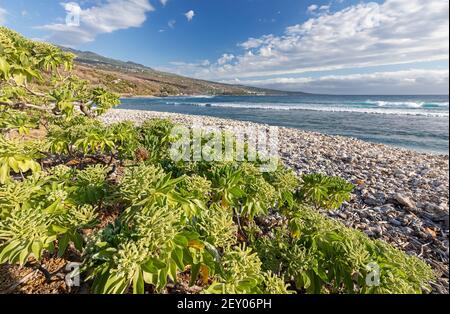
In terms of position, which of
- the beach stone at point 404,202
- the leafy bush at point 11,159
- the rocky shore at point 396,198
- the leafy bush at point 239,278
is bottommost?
the rocky shore at point 396,198

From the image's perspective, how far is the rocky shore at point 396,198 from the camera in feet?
12.3

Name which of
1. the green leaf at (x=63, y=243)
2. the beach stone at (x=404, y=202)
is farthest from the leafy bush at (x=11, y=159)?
the beach stone at (x=404, y=202)

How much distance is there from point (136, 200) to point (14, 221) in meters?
0.62

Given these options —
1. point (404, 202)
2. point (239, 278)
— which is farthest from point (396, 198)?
point (239, 278)

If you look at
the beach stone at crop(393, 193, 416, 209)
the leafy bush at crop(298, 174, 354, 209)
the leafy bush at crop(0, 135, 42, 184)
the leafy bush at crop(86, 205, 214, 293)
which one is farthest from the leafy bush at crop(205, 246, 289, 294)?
the beach stone at crop(393, 193, 416, 209)

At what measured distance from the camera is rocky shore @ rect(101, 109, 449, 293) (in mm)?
3764

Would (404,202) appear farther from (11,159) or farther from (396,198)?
(11,159)

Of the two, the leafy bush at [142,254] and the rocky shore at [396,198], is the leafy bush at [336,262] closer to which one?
the leafy bush at [142,254]

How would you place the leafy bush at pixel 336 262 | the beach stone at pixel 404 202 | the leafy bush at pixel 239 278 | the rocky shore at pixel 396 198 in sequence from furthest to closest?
the beach stone at pixel 404 202
the rocky shore at pixel 396 198
the leafy bush at pixel 336 262
the leafy bush at pixel 239 278

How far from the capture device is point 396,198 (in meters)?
5.03

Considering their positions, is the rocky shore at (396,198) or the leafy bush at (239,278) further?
the rocky shore at (396,198)
